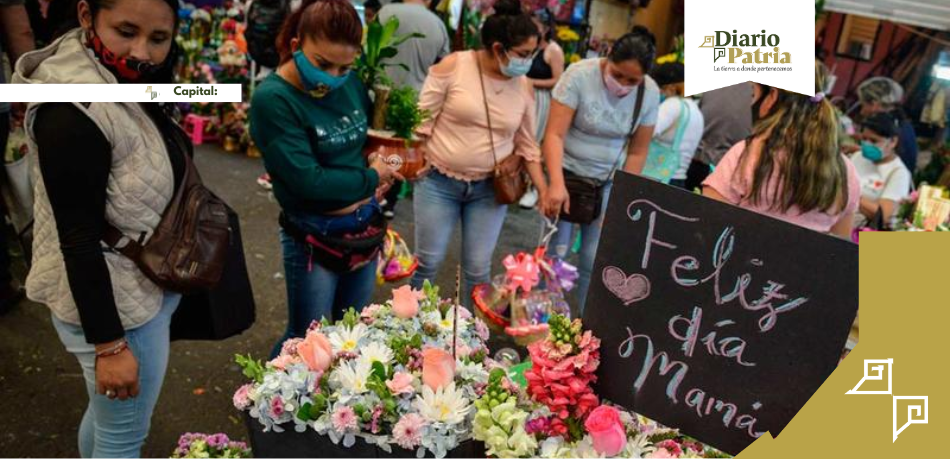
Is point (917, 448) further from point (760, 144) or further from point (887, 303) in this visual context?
point (760, 144)

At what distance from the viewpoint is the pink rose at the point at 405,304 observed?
146 cm

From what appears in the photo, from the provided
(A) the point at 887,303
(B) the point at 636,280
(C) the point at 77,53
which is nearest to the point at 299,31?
(C) the point at 77,53

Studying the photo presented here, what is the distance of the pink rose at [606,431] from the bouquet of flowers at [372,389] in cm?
22

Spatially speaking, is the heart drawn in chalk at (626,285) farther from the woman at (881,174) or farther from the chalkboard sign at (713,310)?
the woman at (881,174)

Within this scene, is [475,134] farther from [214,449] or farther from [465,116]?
[214,449]

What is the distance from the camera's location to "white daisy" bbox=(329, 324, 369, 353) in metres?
1.33

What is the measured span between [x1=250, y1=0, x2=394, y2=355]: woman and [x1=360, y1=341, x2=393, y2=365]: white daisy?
833mm

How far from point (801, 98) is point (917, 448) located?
1.34 meters

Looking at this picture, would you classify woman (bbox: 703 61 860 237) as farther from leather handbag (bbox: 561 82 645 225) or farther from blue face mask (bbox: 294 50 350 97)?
blue face mask (bbox: 294 50 350 97)

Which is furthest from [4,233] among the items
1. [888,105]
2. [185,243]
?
[888,105]

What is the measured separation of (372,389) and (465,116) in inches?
67.8

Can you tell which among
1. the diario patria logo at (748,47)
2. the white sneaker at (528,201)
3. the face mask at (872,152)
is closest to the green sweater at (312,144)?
the diario patria logo at (748,47)

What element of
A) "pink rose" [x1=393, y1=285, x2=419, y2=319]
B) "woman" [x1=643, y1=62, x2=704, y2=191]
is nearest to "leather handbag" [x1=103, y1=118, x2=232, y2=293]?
"pink rose" [x1=393, y1=285, x2=419, y2=319]

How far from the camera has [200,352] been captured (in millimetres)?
3047
